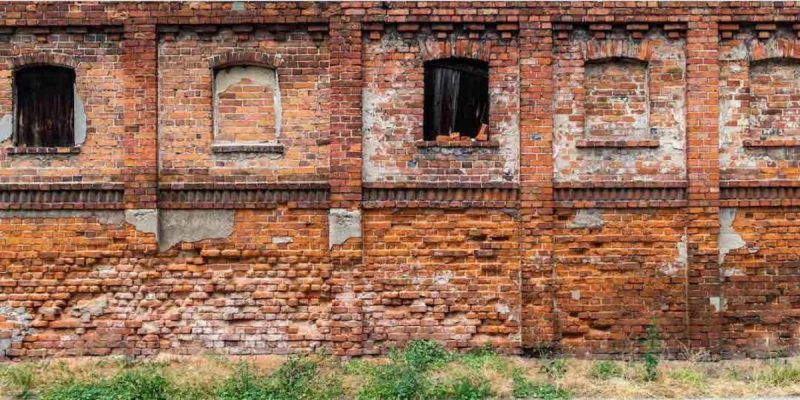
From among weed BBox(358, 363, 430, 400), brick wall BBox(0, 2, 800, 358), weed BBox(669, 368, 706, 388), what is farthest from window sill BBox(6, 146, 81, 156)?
weed BBox(669, 368, 706, 388)

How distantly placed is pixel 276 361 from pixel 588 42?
5.96 m

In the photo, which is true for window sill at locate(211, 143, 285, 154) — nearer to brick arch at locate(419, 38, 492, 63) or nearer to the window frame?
the window frame

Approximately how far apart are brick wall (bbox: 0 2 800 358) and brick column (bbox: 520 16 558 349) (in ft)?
0.10

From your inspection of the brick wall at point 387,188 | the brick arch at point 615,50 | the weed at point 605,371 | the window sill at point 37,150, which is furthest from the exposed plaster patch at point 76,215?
the brick arch at point 615,50

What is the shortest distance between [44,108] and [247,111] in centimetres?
276

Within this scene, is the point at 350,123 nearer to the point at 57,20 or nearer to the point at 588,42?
the point at 588,42

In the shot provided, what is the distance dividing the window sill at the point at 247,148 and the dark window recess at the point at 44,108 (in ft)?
6.54

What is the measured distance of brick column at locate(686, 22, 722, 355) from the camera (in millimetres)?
10320

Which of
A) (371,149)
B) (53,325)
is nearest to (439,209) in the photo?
(371,149)

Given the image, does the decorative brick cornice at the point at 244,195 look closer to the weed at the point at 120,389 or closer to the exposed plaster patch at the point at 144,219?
the exposed plaster patch at the point at 144,219

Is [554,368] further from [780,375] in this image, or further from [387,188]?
[387,188]

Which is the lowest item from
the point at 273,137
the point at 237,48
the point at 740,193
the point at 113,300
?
the point at 113,300

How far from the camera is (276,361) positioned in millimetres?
10164

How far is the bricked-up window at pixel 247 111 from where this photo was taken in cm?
1041
